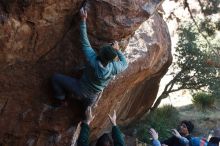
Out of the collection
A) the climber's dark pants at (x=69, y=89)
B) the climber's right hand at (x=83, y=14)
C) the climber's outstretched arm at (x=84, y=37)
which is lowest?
the climber's dark pants at (x=69, y=89)

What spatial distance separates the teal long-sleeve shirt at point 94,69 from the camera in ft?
24.8

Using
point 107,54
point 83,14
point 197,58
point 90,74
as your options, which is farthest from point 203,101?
point 107,54

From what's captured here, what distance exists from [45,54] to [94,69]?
140 centimetres

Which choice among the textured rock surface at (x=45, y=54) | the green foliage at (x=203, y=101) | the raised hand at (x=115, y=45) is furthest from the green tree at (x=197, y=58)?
the raised hand at (x=115, y=45)

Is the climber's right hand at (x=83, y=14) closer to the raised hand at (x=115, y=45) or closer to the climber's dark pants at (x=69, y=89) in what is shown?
the raised hand at (x=115, y=45)

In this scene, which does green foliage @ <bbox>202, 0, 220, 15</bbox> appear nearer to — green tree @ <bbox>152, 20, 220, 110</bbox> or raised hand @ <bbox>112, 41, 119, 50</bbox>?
green tree @ <bbox>152, 20, 220, 110</bbox>

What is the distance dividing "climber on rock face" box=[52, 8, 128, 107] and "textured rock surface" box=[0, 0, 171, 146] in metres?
0.35

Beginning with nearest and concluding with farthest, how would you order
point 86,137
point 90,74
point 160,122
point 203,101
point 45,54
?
1. point 86,137
2. point 90,74
3. point 45,54
4. point 160,122
5. point 203,101

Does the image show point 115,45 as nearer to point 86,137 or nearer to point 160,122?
point 86,137

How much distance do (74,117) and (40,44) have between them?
1.82 m

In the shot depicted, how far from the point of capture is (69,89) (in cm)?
827

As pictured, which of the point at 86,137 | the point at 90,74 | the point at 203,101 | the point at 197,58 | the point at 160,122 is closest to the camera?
the point at 86,137

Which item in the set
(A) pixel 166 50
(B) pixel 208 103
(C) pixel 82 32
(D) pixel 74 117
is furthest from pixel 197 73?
(C) pixel 82 32

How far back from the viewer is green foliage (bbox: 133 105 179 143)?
16781mm
